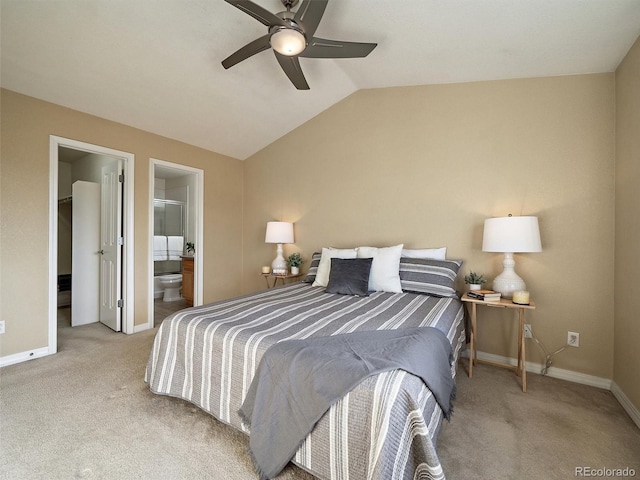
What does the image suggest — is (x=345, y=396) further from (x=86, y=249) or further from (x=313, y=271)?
(x=86, y=249)

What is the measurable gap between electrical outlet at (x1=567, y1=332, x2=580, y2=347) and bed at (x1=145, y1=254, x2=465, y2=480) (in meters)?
0.88

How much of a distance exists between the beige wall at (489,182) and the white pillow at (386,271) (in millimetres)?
445

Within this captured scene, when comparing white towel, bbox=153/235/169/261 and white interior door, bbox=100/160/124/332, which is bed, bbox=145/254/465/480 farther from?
white towel, bbox=153/235/169/261

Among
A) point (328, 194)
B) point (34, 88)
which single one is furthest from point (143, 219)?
point (328, 194)

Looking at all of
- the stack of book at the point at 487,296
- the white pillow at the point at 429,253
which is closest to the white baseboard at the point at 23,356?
the white pillow at the point at 429,253

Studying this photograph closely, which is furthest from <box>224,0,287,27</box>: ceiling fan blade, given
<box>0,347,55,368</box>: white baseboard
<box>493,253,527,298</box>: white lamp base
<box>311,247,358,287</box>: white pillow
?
<box>0,347,55,368</box>: white baseboard

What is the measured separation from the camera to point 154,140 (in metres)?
3.46

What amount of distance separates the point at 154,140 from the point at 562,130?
4.17 metres

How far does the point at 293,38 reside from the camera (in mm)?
1694

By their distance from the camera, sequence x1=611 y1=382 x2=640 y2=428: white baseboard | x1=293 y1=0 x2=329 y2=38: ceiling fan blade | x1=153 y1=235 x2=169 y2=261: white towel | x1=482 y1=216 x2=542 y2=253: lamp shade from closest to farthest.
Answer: x1=293 y1=0 x2=329 y2=38: ceiling fan blade, x1=611 y1=382 x2=640 y2=428: white baseboard, x1=482 y1=216 x2=542 y2=253: lamp shade, x1=153 y1=235 x2=169 y2=261: white towel

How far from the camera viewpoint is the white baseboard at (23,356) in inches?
96.6

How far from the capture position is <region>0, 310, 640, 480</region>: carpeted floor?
4.58ft

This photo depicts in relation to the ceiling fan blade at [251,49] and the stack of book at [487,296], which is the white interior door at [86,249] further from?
the stack of book at [487,296]

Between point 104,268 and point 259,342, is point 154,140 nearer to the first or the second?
point 104,268
